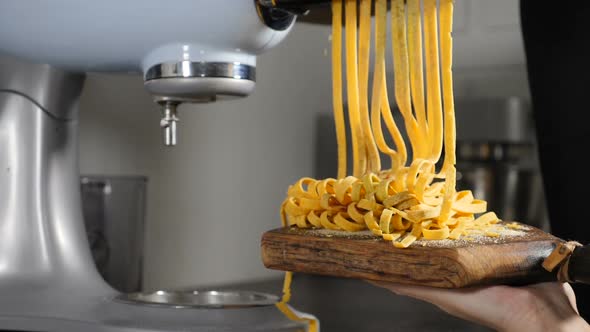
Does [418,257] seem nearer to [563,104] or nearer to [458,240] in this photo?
[458,240]

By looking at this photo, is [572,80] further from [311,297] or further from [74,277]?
[74,277]

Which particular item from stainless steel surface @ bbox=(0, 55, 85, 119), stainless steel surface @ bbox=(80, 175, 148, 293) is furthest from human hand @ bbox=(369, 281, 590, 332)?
stainless steel surface @ bbox=(80, 175, 148, 293)

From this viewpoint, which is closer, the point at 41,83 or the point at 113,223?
the point at 41,83

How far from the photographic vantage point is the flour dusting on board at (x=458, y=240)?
528 millimetres

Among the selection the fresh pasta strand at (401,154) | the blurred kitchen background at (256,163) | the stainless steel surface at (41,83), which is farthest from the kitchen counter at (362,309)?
the stainless steel surface at (41,83)

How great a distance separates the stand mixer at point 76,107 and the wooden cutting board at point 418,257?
0.10 m

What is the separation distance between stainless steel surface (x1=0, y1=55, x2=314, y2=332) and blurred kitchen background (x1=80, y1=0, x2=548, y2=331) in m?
0.19

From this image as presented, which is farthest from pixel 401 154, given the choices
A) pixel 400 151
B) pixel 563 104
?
pixel 563 104

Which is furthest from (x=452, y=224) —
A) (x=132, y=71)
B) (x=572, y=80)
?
(x=572, y=80)

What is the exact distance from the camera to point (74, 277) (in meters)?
0.76

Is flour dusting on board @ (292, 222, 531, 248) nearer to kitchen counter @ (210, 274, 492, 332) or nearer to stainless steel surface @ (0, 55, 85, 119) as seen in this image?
kitchen counter @ (210, 274, 492, 332)

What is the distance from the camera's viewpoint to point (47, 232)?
2.49 feet

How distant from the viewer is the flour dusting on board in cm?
53

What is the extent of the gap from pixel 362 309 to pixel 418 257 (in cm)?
34
